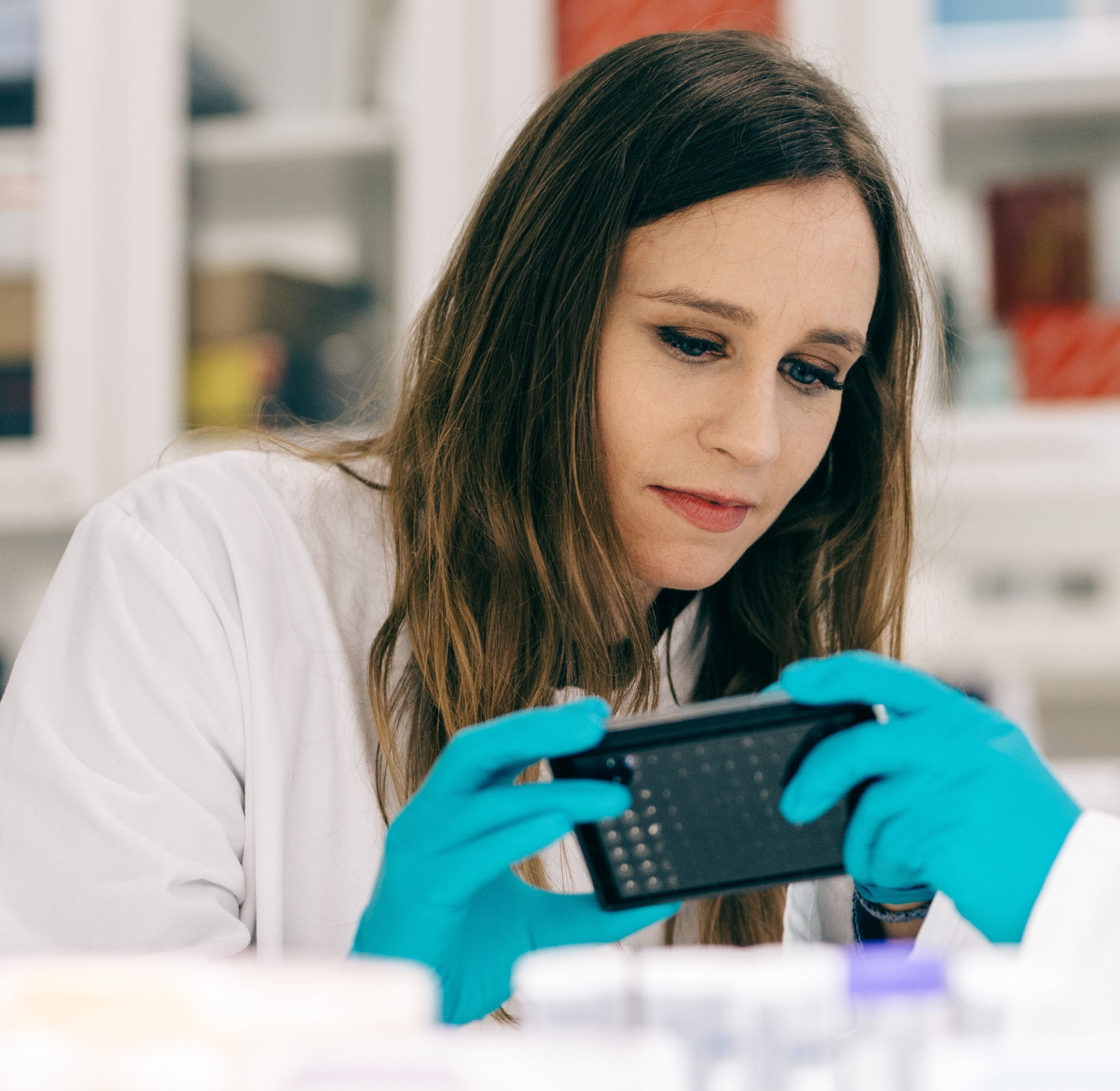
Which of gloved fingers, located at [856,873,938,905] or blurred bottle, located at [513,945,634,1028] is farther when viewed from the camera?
gloved fingers, located at [856,873,938,905]

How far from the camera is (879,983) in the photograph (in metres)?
0.36

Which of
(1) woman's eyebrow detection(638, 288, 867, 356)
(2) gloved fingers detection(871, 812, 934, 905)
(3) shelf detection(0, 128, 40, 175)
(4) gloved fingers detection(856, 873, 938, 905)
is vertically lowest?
(4) gloved fingers detection(856, 873, 938, 905)

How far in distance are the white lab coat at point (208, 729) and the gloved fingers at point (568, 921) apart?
0.15m

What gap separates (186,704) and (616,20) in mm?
1322

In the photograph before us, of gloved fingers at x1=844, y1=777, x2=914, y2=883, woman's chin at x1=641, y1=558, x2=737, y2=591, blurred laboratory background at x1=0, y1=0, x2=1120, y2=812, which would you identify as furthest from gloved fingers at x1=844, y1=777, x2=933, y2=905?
blurred laboratory background at x1=0, y1=0, x2=1120, y2=812

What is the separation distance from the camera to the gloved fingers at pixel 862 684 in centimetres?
57

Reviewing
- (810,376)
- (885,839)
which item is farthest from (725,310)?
(885,839)

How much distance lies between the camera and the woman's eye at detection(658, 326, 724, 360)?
2.65 feet

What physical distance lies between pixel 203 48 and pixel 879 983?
180 centimetres

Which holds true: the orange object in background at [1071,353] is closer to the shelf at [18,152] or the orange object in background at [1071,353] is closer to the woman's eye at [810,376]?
the woman's eye at [810,376]

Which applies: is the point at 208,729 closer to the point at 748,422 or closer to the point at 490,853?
the point at 490,853

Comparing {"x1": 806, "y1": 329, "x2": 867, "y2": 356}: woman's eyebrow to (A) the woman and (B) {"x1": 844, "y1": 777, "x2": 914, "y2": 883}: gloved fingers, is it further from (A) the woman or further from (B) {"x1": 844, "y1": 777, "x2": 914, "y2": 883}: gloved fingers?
(B) {"x1": 844, "y1": 777, "x2": 914, "y2": 883}: gloved fingers

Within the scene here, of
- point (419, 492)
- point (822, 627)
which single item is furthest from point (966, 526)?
point (419, 492)

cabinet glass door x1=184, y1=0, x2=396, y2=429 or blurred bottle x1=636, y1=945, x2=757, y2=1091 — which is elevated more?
cabinet glass door x1=184, y1=0, x2=396, y2=429
